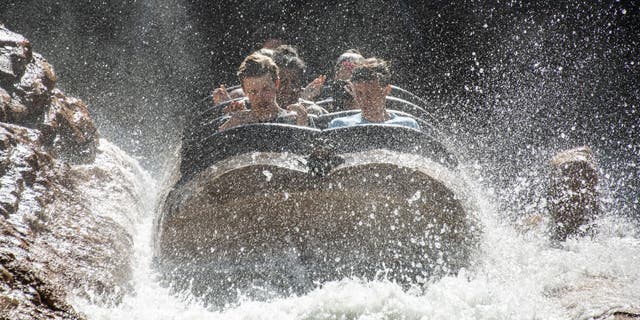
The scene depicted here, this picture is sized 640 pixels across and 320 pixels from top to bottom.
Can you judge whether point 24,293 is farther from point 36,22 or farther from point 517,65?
point 517,65

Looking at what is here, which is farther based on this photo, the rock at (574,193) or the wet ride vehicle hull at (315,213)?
the rock at (574,193)

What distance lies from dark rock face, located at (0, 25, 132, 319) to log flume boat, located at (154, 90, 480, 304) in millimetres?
418

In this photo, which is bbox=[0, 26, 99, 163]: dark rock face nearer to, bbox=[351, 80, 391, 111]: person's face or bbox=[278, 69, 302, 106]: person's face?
bbox=[278, 69, 302, 106]: person's face

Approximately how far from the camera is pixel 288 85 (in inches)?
155

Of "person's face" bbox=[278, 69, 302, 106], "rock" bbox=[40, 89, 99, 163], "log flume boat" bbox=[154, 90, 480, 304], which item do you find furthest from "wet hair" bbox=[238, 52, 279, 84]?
"rock" bbox=[40, 89, 99, 163]

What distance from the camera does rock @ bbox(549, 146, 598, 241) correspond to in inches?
126

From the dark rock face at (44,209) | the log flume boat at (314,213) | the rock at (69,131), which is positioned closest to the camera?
the dark rock face at (44,209)

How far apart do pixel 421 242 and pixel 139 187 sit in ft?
8.31

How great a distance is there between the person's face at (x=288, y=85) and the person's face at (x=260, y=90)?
1015 millimetres

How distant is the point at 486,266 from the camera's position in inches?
102

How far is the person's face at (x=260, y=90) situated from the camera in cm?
286

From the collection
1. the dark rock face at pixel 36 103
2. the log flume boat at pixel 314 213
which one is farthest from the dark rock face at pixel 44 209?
the log flume boat at pixel 314 213

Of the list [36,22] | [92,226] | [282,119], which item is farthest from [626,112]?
[36,22]

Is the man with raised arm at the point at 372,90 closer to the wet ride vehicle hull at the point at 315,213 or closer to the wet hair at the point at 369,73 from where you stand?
the wet hair at the point at 369,73
